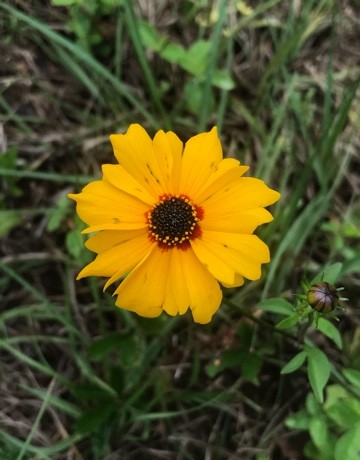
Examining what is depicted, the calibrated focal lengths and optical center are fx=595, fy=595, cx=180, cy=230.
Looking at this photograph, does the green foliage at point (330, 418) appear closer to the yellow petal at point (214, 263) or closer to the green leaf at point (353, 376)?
the green leaf at point (353, 376)

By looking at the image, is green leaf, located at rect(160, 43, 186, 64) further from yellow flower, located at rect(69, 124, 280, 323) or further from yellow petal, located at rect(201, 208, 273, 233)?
yellow petal, located at rect(201, 208, 273, 233)

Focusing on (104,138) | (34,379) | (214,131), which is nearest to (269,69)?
(104,138)

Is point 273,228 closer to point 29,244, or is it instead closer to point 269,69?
point 269,69

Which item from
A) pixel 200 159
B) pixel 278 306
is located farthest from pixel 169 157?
pixel 278 306

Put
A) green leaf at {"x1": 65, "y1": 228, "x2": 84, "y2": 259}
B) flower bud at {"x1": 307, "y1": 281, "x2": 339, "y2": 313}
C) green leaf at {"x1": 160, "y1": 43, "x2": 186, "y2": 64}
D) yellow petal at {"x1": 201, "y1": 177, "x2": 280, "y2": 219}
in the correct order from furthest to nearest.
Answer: green leaf at {"x1": 160, "y1": 43, "x2": 186, "y2": 64}
green leaf at {"x1": 65, "y1": 228, "x2": 84, "y2": 259}
yellow petal at {"x1": 201, "y1": 177, "x2": 280, "y2": 219}
flower bud at {"x1": 307, "y1": 281, "x2": 339, "y2": 313}

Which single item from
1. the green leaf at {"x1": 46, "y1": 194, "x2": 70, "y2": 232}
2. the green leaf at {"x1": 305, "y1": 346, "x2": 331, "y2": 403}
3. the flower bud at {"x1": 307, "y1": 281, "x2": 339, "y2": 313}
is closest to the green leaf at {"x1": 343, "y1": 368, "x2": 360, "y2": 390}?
the green leaf at {"x1": 305, "y1": 346, "x2": 331, "y2": 403}

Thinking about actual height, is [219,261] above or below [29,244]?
above
